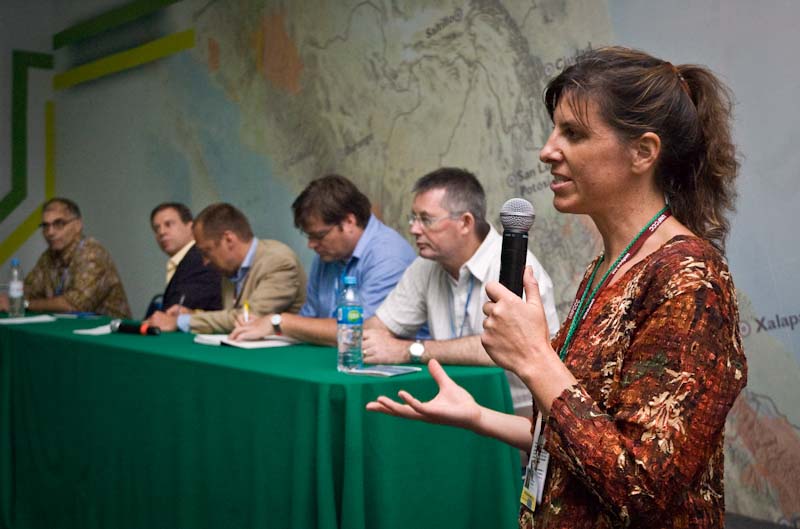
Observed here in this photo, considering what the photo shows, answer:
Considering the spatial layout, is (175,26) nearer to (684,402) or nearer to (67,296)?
(67,296)

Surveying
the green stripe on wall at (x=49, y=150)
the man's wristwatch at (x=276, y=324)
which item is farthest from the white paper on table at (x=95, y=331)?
the green stripe on wall at (x=49, y=150)

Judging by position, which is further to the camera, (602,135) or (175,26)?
(175,26)

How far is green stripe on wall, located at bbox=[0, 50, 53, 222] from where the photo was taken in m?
7.89

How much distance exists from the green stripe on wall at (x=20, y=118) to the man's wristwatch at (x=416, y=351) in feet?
21.8

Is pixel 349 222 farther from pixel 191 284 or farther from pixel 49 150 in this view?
pixel 49 150

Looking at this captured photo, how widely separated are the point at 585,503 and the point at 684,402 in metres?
0.21

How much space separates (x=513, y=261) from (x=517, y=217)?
0.10 m

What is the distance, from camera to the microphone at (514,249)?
1130 mm

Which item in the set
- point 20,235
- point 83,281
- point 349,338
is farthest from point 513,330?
point 20,235

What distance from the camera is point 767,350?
Answer: 9.46ft

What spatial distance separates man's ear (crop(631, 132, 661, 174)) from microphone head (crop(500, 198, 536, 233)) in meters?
0.17

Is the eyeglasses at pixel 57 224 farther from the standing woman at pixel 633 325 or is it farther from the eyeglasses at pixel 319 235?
the standing woman at pixel 633 325

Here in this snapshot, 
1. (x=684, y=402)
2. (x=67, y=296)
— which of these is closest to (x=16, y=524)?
(x=67, y=296)

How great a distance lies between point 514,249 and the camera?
3.76 feet
